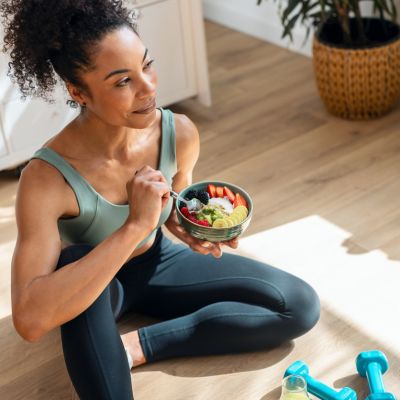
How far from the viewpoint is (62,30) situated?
134 cm

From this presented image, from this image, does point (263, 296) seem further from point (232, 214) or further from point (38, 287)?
point (38, 287)

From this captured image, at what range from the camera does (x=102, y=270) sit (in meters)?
1.39

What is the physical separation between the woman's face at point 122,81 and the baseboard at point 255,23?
206cm

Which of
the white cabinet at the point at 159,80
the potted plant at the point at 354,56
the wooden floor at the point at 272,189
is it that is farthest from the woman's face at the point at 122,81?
the potted plant at the point at 354,56

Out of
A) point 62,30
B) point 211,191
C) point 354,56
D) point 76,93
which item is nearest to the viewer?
point 62,30

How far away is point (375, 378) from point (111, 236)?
2.18 feet

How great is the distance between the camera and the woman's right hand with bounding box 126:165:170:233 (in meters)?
1.38

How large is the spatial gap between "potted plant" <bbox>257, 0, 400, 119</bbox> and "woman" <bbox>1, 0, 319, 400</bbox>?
114 cm

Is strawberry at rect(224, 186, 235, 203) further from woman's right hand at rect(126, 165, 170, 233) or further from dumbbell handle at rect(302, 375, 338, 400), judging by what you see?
dumbbell handle at rect(302, 375, 338, 400)

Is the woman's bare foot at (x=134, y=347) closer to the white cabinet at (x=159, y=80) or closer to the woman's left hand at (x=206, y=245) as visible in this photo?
the woman's left hand at (x=206, y=245)

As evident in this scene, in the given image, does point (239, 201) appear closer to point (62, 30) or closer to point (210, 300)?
point (210, 300)

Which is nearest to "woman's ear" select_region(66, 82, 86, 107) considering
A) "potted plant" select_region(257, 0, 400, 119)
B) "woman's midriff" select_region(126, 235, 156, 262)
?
"woman's midriff" select_region(126, 235, 156, 262)

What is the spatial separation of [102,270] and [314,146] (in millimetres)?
1450

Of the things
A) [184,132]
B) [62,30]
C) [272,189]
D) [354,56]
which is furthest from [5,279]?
[354,56]
